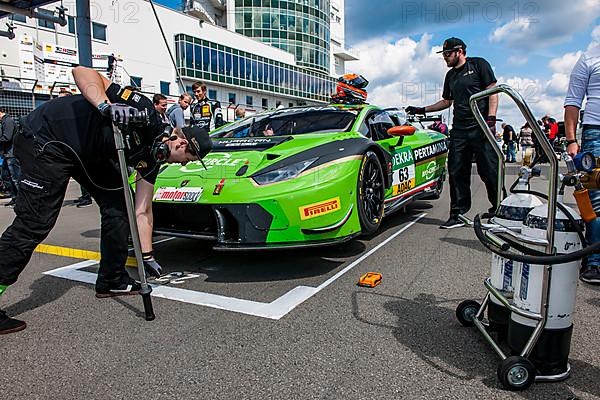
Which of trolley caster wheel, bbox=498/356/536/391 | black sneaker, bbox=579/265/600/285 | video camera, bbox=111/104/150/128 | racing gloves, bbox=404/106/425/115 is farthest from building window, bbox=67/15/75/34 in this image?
trolley caster wheel, bbox=498/356/536/391

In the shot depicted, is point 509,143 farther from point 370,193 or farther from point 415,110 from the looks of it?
point 370,193

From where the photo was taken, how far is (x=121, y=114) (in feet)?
8.03

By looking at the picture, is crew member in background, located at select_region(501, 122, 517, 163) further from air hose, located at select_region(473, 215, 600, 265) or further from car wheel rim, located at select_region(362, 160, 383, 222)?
air hose, located at select_region(473, 215, 600, 265)

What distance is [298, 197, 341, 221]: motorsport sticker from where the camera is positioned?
10.3 feet

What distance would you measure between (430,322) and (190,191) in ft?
6.08

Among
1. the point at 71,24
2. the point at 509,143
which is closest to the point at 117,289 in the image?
the point at 509,143

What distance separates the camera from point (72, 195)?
860 cm

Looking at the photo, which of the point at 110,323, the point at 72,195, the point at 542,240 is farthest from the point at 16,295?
the point at 72,195

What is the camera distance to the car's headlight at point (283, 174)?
3250mm

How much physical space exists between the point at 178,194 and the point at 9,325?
1.31m

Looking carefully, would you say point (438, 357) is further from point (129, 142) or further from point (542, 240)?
point (129, 142)

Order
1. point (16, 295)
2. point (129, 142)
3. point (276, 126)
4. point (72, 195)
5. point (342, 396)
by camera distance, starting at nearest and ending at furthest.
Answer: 1. point (342, 396)
2. point (129, 142)
3. point (16, 295)
4. point (276, 126)
5. point (72, 195)

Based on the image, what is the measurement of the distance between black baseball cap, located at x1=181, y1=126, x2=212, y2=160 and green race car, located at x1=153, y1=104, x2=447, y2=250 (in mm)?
426

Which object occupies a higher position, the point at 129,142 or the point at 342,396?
the point at 129,142
